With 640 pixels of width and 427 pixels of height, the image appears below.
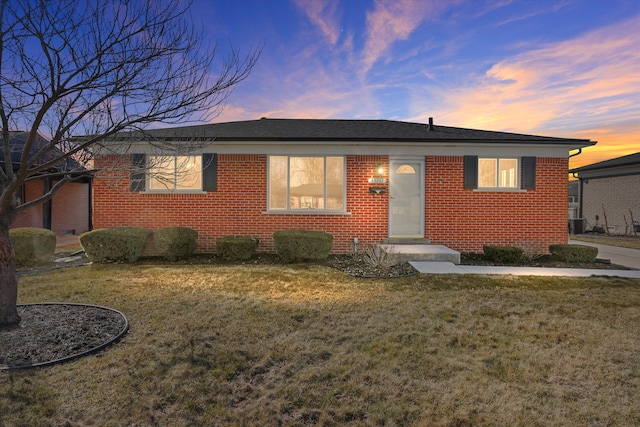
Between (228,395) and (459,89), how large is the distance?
42.5 ft

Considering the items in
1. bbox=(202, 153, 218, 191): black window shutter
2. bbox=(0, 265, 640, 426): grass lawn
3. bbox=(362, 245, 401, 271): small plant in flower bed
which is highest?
bbox=(202, 153, 218, 191): black window shutter

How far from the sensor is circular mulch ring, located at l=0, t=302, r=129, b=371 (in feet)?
10.2

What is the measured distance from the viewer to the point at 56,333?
3.65 meters

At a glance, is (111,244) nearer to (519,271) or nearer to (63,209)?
(519,271)

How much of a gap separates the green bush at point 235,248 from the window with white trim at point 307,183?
143cm

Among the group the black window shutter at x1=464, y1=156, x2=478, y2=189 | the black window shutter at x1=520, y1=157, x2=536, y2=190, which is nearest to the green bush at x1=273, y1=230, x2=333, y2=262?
the black window shutter at x1=464, y1=156, x2=478, y2=189

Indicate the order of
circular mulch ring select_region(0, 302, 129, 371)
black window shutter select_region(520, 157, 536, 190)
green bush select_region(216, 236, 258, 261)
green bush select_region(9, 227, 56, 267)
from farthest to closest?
black window shutter select_region(520, 157, 536, 190) → green bush select_region(216, 236, 258, 261) → green bush select_region(9, 227, 56, 267) → circular mulch ring select_region(0, 302, 129, 371)

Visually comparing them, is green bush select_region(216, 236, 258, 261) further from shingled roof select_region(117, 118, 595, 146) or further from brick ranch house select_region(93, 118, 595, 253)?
shingled roof select_region(117, 118, 595, 146)

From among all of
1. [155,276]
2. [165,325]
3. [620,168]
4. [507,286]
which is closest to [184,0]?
[165,325]

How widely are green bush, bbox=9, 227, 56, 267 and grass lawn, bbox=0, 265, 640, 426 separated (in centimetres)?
300

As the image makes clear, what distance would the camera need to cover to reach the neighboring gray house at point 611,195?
16.8 m

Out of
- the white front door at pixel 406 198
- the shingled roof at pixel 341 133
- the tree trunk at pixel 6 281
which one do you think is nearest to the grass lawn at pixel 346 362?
the tree trunk at pixel 6 281

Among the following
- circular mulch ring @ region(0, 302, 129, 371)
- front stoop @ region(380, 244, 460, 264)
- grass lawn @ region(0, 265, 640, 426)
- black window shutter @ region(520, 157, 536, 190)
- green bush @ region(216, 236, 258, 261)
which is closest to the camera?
grass lawn @ region(0, 265, 640, 426)

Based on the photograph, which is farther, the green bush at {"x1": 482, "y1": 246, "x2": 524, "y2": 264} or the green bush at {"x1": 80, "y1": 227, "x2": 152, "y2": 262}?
the green bush at {"x1": 482, "y1": 246, "x2": 524, "y2": 264}
